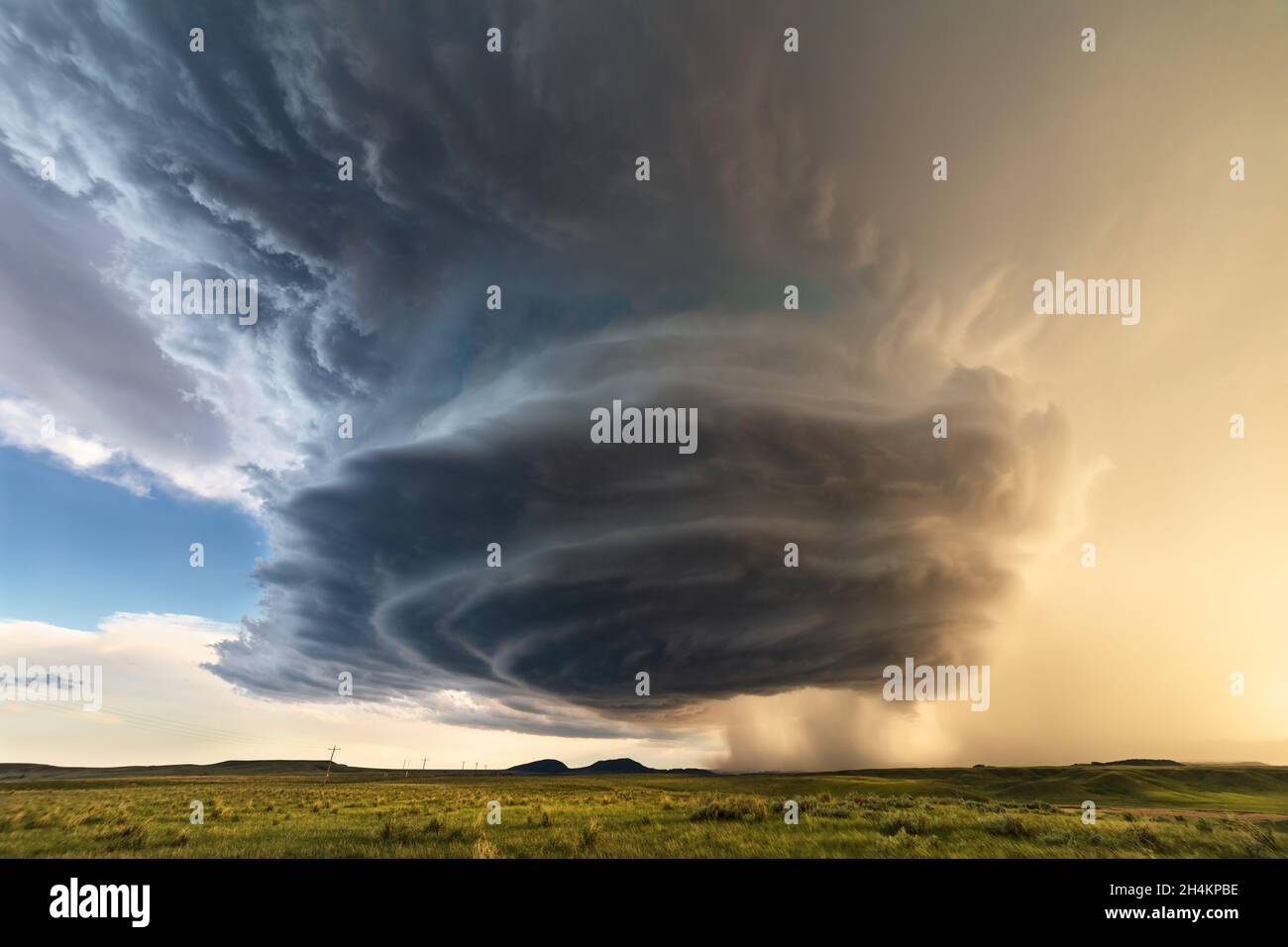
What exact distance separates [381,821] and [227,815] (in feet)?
46.3

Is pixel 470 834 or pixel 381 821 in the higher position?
pixel 470 834
